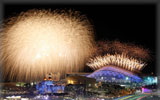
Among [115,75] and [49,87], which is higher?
[115,75]

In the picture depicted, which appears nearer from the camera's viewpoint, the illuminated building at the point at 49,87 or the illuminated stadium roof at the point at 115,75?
the illuminated building at the point at 49,87

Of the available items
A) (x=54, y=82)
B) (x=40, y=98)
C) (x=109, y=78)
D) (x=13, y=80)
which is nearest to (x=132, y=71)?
(x=109, y=78)

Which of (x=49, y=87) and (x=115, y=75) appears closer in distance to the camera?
(x=49, y=87)

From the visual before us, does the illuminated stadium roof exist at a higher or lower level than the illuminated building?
higher

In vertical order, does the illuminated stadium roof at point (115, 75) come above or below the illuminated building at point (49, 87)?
above

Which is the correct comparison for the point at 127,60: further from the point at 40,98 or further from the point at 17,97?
the point at 17,97

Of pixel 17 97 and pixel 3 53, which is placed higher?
pixel 3 53

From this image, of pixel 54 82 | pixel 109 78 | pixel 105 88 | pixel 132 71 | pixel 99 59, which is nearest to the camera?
pixel 105 88

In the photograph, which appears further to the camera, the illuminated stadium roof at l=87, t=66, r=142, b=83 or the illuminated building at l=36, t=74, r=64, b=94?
the illuminated stadium roof at l=87, t=66, r=142, b=83
